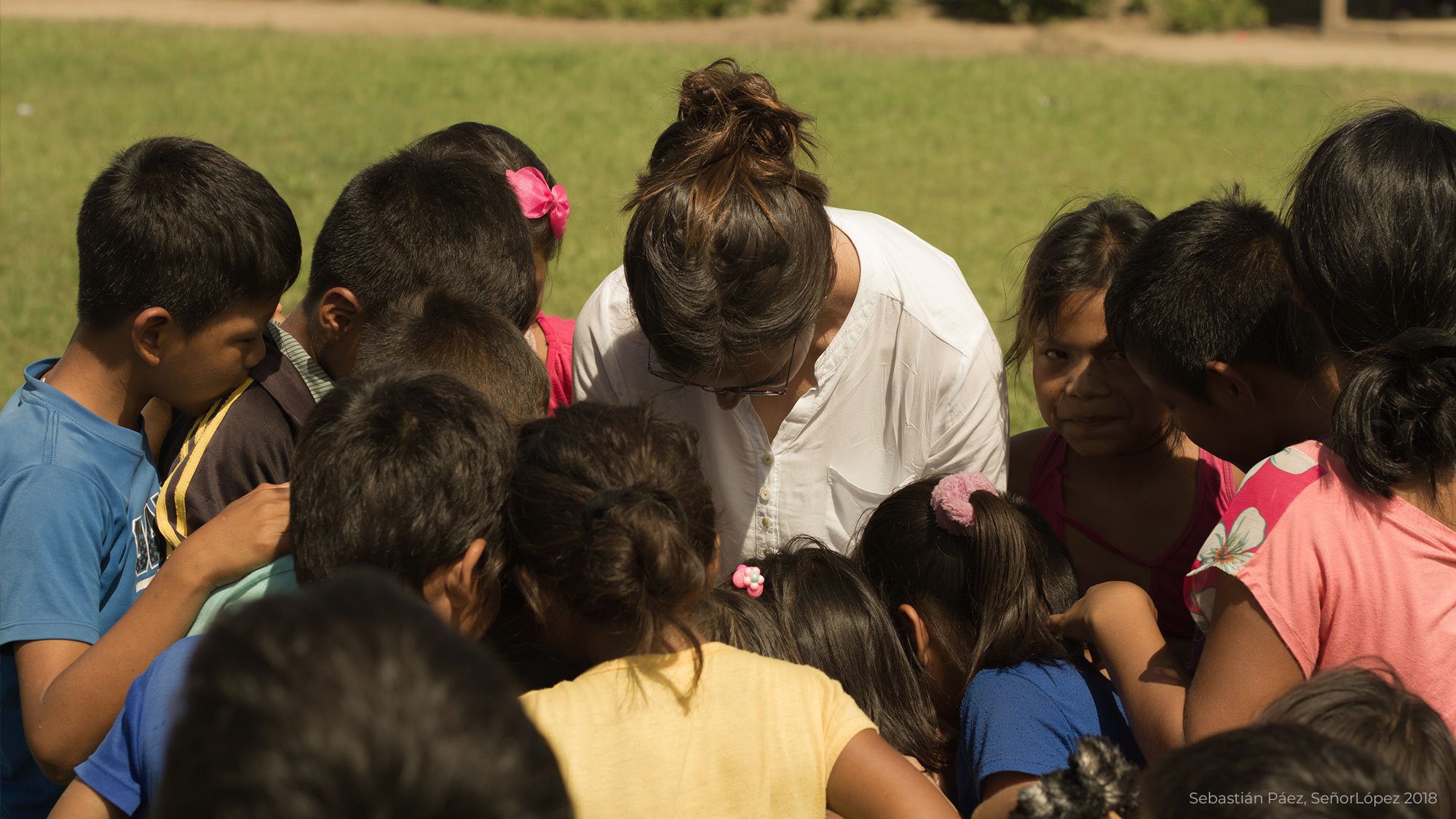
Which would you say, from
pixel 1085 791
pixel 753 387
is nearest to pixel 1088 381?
pixel 753 387

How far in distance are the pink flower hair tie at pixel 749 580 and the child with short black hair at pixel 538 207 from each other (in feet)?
2.60

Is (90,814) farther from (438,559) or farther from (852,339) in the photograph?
(852,339)

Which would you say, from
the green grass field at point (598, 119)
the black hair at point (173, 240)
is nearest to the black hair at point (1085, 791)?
the black hair at point (173, 240)

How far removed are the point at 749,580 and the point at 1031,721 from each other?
618 millimetres

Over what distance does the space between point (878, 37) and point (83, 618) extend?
65.7 ft

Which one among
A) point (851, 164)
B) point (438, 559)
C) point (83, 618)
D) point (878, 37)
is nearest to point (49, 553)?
point (83, 618)

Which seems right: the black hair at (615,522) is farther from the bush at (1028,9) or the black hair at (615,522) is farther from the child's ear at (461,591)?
the bush at (1028,9)

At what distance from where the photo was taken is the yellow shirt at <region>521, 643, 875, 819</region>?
1.68m

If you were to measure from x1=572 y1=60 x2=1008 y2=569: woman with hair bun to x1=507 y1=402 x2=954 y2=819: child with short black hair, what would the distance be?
1.44ft

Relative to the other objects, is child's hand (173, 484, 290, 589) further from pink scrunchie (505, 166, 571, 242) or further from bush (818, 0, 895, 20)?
bush (818, 0, 895, 20)

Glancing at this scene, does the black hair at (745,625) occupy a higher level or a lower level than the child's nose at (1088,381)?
lower

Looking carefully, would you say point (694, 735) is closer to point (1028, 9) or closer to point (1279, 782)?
point (1279, 782)

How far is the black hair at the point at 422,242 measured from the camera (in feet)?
8.55

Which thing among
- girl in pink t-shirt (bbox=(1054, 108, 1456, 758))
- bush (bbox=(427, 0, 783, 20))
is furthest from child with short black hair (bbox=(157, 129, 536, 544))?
bush (bbox=(427, 0, 783, 20))
